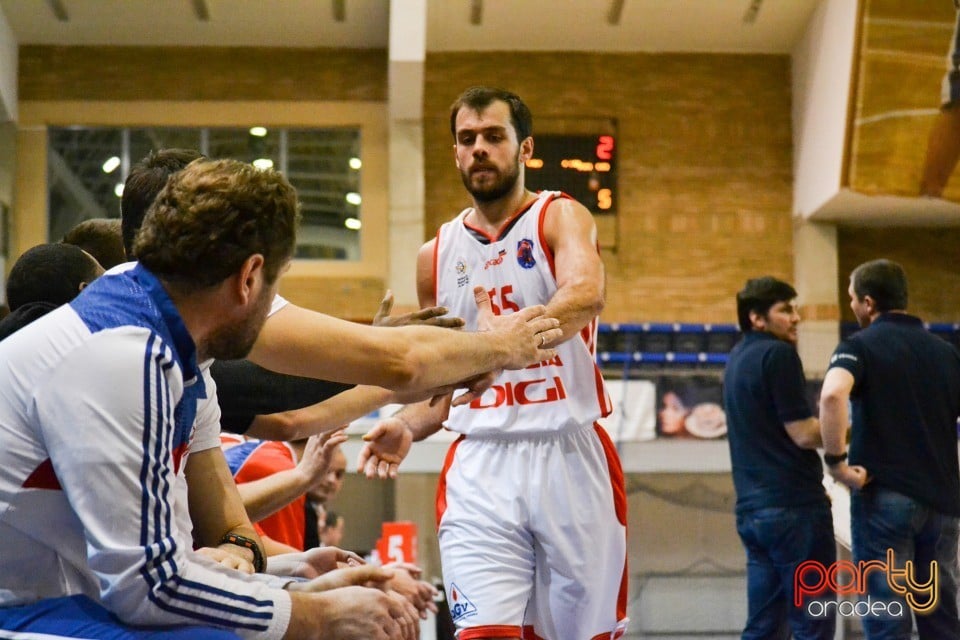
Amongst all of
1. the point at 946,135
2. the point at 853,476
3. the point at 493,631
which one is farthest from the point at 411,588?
the point at 946,135

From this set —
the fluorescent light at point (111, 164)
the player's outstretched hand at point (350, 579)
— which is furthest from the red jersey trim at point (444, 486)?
the fluorescent light at point (111, 164)

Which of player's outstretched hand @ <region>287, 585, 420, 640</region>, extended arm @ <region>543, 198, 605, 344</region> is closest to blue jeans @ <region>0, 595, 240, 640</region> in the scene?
player's outstretched hand @ <region>287, 585, 420, 640</region>

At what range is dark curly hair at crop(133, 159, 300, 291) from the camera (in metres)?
2.06

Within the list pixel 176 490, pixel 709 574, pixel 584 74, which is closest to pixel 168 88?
pixel 584 74

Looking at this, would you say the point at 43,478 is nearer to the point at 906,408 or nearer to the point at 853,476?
the point at 853,476

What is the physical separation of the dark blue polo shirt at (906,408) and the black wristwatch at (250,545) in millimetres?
3833

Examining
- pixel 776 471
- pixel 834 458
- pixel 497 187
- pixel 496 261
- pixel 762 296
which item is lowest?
pixel 776 471

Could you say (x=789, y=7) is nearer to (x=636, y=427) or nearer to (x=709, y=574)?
(x=636, y=427)

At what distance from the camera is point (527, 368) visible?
4250 millimetres

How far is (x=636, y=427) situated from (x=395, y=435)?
7.39 m

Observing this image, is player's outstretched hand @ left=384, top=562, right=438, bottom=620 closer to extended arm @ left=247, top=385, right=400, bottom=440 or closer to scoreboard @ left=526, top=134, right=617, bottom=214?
extended arm @ left=247, top=385, right=400, bottom=440

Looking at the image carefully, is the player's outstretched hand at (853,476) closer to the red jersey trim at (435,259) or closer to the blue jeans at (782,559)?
the blue jeans at (782,559)

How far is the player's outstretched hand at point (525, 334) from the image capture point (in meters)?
3.08

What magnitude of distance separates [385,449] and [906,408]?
2978 mm
